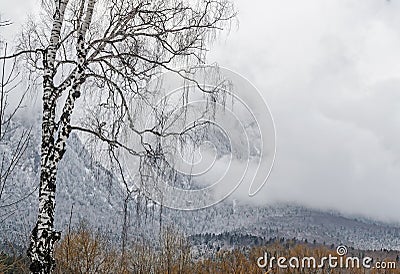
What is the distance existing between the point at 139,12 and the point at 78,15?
82cm

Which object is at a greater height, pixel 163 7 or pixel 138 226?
pixel 163 7

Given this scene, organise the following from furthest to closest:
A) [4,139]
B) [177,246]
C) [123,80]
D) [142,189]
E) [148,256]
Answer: [148,256], [177,246], [123,80], [142,189], [4,139]

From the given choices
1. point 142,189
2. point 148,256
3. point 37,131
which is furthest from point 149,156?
point 148,256

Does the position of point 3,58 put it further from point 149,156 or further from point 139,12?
point 149,156

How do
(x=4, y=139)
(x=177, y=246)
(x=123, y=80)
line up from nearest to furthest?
(x=4, y=139), (x=123, y=80), (x=177, y=246)

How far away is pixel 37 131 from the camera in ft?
21.7

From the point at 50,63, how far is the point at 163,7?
5.33ft

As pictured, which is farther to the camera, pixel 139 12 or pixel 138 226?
pixel 138 226

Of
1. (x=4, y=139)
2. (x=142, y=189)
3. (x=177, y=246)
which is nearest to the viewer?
(x=4, y=139)

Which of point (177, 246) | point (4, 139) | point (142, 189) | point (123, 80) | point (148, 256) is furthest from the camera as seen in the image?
point (148, 256)

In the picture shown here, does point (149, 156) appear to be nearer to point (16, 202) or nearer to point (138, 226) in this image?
point (138, 226)

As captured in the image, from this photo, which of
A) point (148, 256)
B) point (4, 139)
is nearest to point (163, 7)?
point (4, 139)

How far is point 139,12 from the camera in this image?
6250mm

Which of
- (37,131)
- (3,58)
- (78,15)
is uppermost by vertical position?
(78,15)
